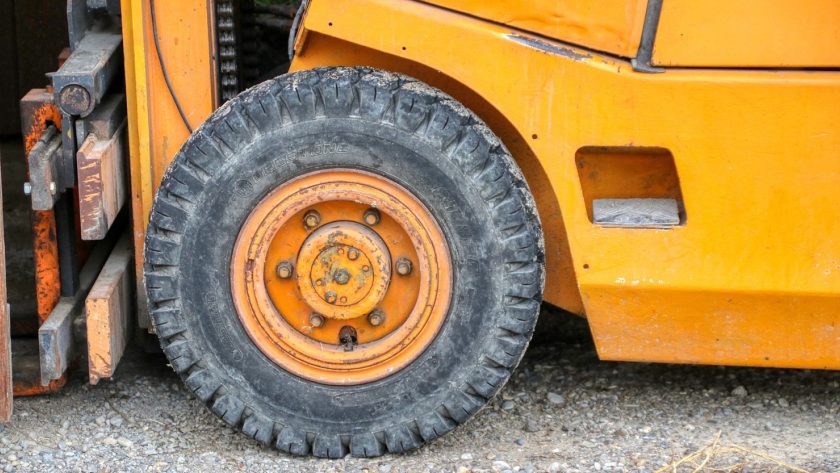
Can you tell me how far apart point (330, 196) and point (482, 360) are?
670mm

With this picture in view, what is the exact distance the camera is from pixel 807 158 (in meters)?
3.30

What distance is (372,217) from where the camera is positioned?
3.51 meters

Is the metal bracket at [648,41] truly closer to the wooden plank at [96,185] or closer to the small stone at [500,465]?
the small stone at [500,465]

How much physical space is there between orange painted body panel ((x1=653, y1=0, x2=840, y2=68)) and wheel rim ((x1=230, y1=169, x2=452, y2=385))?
2.91 ft

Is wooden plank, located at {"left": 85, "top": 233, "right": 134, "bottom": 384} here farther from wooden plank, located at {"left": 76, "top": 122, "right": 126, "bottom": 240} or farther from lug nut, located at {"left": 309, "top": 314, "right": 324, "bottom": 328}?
lug nut, located at {"left": 309, "top": 314, "right": 324, "bottom": 328}

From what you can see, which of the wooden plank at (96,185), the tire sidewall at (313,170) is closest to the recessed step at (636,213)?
the tire sidewall at (313,170)

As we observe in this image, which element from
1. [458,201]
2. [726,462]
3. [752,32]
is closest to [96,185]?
[458,201]

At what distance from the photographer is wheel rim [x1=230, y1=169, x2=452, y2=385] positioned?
3455 millimetres

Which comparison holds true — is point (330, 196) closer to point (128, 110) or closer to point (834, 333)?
point (128, 110)

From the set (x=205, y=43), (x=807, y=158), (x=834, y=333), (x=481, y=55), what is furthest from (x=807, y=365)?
(x=205, y=43)

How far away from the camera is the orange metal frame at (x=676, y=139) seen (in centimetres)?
328

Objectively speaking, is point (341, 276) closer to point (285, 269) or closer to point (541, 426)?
point (285, 269)

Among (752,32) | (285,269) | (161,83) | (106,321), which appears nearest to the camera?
(752,32)

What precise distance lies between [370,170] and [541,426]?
3.56 ft
